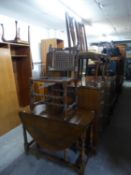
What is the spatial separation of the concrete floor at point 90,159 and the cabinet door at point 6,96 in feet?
0.69

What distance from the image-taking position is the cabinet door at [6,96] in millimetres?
2755

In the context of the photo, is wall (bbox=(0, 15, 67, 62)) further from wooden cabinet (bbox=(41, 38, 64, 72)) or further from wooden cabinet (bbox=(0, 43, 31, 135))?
wooden cabinet (bbox=(0, 43, 31, 135))

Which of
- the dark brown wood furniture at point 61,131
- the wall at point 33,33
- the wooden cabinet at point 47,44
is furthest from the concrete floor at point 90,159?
the wooden cabinet at point 47,44

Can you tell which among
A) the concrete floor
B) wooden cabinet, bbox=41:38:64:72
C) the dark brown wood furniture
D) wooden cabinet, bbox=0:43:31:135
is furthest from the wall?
the dark brown wood furniture

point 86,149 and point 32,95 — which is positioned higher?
point 32,95

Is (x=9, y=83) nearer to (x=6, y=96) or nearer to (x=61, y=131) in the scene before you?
(x=6, y=96)

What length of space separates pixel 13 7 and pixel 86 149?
339 centimetres

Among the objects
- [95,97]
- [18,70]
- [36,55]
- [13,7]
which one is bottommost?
[95,97]

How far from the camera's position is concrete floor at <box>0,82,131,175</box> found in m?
1.85

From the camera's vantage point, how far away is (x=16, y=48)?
11.5 ft

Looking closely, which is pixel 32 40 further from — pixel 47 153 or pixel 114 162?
pixel 114 162

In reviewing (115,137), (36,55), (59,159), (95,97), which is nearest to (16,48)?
(36,55)

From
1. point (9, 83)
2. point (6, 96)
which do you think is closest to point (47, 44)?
point (9, 83)

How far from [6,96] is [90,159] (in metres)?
1.88
